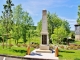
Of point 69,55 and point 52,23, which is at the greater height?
point 52,23

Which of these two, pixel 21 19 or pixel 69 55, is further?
pixel 21 19

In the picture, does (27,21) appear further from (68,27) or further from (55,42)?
(68,27)

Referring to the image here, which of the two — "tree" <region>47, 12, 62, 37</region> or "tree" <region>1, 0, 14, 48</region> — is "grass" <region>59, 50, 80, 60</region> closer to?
"tree" <region>1, 0, 14, 48</region>

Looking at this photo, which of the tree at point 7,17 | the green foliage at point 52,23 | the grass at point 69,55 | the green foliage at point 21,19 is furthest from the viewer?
the green foliage at point 52,23

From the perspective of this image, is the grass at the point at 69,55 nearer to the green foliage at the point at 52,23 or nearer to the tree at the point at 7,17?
the tree at the point at 7,17

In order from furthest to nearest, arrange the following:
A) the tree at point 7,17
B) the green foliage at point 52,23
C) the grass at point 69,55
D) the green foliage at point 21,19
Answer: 1. the green foliage at point 52,23
2. the green foliage at point 21,19
3. the tree at point 7,17
4. the grass at point 69,55

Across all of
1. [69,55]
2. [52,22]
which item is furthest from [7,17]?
[52,22]

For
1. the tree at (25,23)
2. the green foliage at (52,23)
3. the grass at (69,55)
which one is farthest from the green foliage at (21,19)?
the grass at (69,55)

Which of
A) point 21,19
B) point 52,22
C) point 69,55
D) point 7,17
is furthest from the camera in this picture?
point 52,22

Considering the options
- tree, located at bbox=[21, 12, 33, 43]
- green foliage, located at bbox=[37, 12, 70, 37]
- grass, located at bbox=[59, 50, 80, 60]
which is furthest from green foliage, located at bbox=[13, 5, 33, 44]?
grass, located at bbox=[59, 50, 80, 60]

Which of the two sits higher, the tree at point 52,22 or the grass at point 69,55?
the tree at point 52,22

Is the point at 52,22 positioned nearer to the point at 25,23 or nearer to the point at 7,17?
the point at 25,23

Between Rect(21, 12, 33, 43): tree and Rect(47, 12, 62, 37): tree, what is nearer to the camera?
Rect(21, 12, 33, 43): tree

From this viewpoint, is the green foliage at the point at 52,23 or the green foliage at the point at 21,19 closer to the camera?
the green foliage at the point at 21,19
